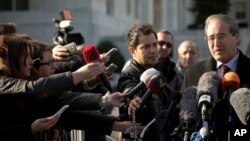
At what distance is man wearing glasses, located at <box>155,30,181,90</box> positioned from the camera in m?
7.46

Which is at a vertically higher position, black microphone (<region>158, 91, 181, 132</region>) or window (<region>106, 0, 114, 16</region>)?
black microphone (<region>158, 91, 181, 132</region>)

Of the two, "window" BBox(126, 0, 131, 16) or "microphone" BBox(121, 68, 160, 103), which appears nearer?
"microphone" BBox(121, 68, 160, 103)


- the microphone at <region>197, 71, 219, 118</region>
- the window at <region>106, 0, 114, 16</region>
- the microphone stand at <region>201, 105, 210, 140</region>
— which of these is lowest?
the window at <region>106, 0, 114, 16</region>

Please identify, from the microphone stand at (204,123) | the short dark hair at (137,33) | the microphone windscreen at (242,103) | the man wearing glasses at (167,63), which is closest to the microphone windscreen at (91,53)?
the microphone stand at (204,123)

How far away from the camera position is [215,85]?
15.6 feet

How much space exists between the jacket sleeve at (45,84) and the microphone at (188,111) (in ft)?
2.27

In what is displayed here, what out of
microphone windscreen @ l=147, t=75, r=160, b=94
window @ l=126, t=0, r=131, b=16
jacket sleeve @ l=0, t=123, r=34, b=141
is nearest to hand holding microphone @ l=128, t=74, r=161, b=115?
microphone windscreen @ l=147, t=75, r=160, b=94

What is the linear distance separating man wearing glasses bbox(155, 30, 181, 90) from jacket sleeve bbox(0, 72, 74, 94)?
229 centimetres

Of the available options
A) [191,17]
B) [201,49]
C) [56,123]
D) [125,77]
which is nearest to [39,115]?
[56,123]

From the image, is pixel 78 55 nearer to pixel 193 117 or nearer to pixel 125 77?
pixel 125 77

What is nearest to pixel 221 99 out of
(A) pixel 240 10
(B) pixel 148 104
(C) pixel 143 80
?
(C) pixel 143 80

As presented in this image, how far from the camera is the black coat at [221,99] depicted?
15.4ft

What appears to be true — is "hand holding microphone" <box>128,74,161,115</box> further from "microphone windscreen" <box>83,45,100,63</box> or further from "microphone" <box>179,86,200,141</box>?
"microphone windscreen" <box>83,45,100,63</box>

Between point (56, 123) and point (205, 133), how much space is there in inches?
47.2
